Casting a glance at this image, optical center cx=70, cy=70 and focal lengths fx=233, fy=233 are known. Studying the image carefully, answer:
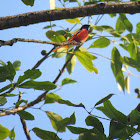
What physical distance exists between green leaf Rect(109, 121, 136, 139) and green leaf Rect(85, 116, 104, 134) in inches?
1.4

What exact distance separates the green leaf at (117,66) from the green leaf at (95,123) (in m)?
Answer: 0.47

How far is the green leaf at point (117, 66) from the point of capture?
1251 mm

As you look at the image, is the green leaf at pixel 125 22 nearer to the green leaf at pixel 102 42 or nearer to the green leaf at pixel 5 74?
the green leaf at pixel 102 42

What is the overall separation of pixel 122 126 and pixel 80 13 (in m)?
0.41

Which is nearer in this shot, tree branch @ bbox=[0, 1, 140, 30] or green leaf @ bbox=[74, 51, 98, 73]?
tree branch @ bbox=[0, 1, 140, 30]

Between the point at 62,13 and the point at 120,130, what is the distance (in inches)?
17.2

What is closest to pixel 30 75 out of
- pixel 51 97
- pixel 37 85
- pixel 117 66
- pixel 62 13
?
pixel 37 85

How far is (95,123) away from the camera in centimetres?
81

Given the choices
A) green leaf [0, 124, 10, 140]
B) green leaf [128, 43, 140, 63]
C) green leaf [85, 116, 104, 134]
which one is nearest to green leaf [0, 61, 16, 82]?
green leaf [0, 124, 10, 140]

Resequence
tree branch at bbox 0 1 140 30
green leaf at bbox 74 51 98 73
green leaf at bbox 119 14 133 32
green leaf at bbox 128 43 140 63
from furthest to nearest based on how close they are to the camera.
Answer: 1. green leaf at bbox 74 51 98 73
2. green leaf at bbox 128 43 140 63
3. green leaf at bbox 119 14 133 32
4. tree branch at bbox 0 1 140 30

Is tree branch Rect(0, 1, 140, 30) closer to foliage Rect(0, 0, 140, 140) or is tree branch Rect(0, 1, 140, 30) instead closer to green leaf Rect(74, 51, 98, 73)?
foliage Rect(0, 0, 140, 140)

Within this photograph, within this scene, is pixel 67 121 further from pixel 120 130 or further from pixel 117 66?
pixel 117 66

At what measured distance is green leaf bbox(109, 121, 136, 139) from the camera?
0.77m

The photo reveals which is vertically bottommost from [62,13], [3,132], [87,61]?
[3,132]
